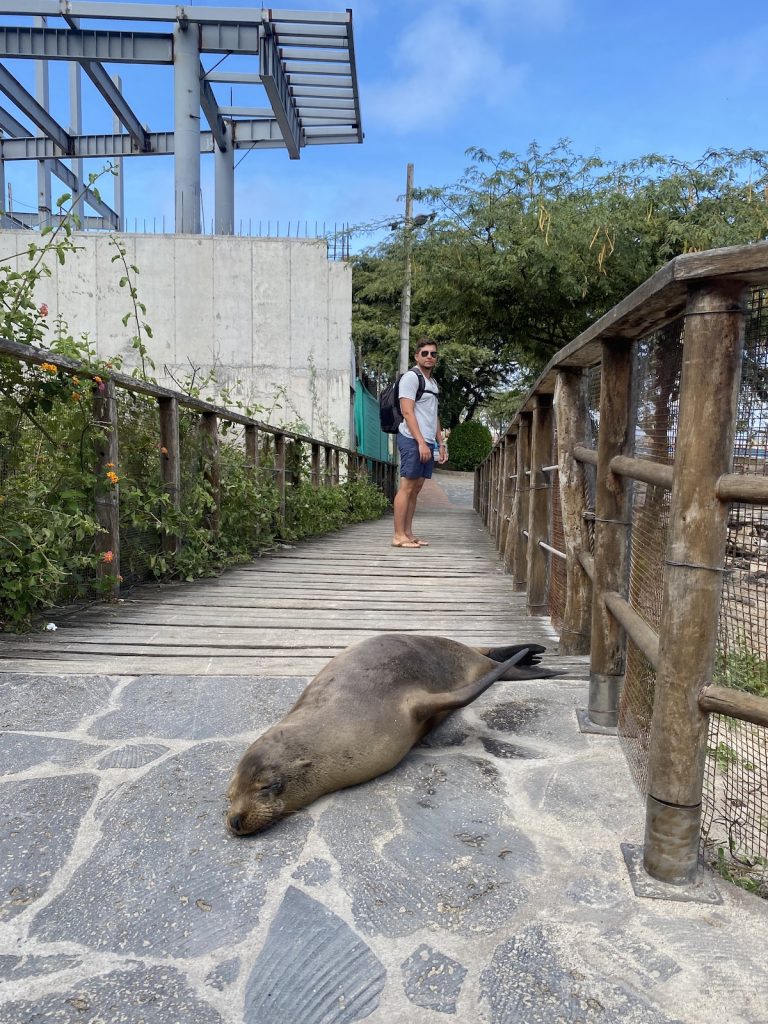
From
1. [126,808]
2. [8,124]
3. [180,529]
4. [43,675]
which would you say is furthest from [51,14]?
[126,808]

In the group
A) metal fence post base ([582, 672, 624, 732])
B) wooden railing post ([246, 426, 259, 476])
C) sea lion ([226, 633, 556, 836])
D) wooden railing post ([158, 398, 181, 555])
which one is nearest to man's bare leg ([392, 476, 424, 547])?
wooden railing post ([246, 426, 259, 476])

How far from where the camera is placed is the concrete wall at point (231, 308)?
12305 millimetres

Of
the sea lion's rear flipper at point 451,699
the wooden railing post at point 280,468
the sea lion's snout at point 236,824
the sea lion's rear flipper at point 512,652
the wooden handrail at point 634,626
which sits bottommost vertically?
the sea lion's snout at point 236,824

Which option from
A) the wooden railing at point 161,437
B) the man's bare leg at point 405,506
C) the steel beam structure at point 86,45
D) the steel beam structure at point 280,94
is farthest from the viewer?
the steel beam structure at point 86,45

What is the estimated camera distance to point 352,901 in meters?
1.61

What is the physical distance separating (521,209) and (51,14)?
8.32 meters

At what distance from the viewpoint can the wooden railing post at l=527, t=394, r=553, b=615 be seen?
14.3ft

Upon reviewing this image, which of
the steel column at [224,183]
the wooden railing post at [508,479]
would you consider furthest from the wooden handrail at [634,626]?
the steel column at [224,183]

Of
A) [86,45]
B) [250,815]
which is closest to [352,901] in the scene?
[250,815]

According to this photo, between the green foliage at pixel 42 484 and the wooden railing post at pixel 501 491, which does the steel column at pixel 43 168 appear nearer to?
the wooden railing post at pixel 501 491

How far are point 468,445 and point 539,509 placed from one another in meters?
26.5

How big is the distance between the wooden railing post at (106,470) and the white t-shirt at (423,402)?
10.2ft

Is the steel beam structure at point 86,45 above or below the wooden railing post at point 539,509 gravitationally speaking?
above

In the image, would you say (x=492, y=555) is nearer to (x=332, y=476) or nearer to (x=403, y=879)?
(x=332, y=476)
